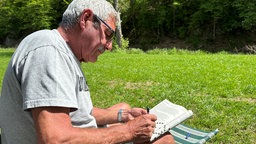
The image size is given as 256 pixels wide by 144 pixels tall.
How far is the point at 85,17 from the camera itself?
78.1 inches

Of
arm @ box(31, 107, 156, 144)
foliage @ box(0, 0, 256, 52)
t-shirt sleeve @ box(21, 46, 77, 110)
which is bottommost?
foliage @ box(0, 0, 256, 52)

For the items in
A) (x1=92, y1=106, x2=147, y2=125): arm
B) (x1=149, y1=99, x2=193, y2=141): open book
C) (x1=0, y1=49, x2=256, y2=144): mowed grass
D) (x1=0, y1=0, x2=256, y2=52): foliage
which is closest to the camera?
(x1=149, y1=99, x2=193, y2=141): open book

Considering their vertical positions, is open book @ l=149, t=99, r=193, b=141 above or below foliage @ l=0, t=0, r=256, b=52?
above

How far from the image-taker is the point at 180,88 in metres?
7.27

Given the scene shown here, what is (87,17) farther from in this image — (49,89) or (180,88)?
(180,88)

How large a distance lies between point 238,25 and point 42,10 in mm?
15251

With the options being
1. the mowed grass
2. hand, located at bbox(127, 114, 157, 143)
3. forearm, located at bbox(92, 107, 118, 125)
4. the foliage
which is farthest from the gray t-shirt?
the foliage

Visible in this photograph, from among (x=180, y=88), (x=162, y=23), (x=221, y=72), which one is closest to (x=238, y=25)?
(x=162, y=23)

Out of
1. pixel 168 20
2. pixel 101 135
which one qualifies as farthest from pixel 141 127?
pixel 168 20

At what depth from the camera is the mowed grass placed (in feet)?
17.3

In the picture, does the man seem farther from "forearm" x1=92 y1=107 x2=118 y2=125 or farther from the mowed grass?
the mowed grass

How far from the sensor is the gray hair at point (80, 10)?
1983 mm

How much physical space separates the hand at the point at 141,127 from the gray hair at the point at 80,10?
577mm

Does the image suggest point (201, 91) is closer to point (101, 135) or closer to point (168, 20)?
point (101, 135)
